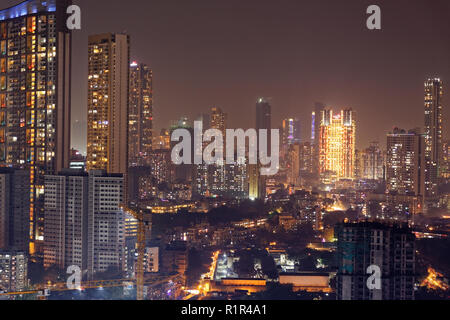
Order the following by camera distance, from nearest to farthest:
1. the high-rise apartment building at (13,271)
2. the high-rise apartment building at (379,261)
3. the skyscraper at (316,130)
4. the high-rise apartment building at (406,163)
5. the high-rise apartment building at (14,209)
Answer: the high-rise apartment building at (379,261) → the high-rise apartment building at (13,271) → the high-rise apartment building at (14,209) → the high-rise apartment building at (406,163) → the skyscraper at (316,130)

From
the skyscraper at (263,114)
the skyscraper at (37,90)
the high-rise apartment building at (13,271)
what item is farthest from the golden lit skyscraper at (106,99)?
the skyscraper at (263,114)

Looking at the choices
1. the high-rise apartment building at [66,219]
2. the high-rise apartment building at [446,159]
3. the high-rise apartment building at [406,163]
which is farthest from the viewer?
the high-rise apartment building at [406,163]

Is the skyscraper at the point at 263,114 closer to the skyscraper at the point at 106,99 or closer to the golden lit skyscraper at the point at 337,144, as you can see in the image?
the skyscraper at the point at 106,99

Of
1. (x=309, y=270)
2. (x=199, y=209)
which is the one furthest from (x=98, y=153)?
(x=309, y=270)

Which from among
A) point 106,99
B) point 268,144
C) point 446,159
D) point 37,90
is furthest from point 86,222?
point 446,159

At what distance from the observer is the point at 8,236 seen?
7.91 meters

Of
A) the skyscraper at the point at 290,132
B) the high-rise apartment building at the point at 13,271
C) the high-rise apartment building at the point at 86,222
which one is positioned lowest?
the high-rise apartment building at the point at 13,271

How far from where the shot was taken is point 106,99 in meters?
9.51

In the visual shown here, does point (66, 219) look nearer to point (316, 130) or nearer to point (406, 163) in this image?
point (406, 163)

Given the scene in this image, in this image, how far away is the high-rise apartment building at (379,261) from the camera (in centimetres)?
443

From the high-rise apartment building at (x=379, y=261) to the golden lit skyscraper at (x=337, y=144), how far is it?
12.0 m
